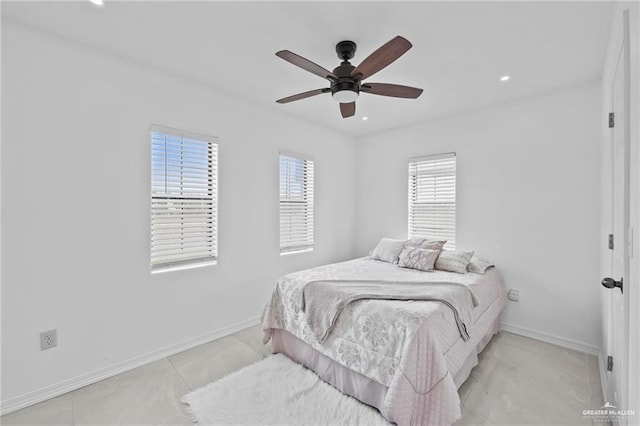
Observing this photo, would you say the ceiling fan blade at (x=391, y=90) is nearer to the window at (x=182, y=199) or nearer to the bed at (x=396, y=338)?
the bed at (x=396, y=338)

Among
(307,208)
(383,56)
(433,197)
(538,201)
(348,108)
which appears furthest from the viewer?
(307,208)

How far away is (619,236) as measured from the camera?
1.65 metres

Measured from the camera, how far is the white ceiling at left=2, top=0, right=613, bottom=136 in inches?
71.9

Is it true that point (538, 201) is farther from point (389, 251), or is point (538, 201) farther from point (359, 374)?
point (359, 374)

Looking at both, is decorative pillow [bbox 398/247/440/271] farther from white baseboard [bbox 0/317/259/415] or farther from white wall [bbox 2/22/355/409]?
white baseboard [bbox 0/317/259/415]

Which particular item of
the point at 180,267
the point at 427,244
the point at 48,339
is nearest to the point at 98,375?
the point at 48,339

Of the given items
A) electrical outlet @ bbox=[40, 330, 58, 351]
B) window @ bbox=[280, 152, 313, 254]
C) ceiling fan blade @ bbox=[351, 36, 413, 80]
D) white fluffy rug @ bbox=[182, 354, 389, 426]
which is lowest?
white fluffy rug @ bbox=[182, 354, 389, 426]

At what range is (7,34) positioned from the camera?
76.4 inches

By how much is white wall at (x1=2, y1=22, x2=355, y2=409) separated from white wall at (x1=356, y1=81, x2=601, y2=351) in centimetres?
271

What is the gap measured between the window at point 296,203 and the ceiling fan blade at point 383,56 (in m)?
1.89

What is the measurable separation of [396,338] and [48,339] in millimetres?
2484

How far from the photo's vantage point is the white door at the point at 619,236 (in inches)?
53.7

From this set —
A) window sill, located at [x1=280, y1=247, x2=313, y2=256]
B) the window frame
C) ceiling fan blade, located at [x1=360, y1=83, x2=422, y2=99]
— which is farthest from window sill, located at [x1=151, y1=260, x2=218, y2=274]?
ceiling fan blade, located at [x1=360, y1=83, x2=422, y2=99]

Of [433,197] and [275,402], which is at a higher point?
[433,197]
